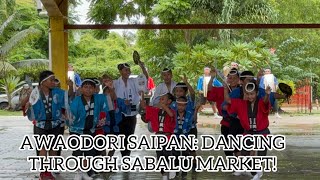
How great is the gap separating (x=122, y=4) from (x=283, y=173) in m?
8.98

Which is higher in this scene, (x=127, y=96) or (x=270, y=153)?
(x=127, y=96)

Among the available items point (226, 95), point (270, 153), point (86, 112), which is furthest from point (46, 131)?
point (270, 153)

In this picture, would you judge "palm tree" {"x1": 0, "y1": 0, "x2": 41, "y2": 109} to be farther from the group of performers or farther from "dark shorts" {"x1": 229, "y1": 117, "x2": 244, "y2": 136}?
"dark shorts" {"x1": 229, "y1": 117, "x2": 244, "y2": 136}

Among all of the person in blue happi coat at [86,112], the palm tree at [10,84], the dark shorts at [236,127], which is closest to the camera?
the person in blue happi coat at [86,112]

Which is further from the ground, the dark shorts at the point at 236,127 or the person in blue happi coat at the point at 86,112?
the person in blue happi coat at the point at 86,112

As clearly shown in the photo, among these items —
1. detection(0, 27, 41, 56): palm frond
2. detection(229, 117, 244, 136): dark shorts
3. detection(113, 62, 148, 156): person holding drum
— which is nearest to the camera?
detection(229, 117, 244, 136): dark shorts

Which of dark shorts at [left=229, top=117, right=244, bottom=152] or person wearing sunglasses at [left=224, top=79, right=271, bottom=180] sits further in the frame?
dark shorts at [left=229, top=117, right=244, bottom=152]

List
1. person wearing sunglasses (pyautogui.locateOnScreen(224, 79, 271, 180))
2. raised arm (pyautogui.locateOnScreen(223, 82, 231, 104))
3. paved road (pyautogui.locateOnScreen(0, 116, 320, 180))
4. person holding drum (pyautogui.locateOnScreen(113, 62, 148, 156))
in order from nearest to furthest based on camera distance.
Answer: person wearing sunglasses (pyautogui.locateOnScreen(224, 79, 271, 180)) → raised arm (pyautogui.locateOnScreen(223, 82, 231, 104)) → paved road (pyautogui.locateOnScreen(0, 116, 320, 180)) → person holding drum (pyautogui.locateOnScreen(113, 62, 148, 156))

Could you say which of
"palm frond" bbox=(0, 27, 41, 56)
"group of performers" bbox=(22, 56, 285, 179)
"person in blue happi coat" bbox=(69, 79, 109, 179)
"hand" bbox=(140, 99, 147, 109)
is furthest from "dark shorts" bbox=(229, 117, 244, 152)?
"palm frond" bbox=(0, 27, 41, 56)

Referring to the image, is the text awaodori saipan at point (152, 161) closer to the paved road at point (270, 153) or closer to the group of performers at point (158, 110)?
the group of performers at point (158, 110)

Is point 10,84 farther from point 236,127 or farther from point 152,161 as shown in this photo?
point 236,127

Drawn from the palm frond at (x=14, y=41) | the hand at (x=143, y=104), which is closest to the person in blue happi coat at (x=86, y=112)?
the hand at (x=143, y=104)

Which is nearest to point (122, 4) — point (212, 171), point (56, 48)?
point (56, 48)

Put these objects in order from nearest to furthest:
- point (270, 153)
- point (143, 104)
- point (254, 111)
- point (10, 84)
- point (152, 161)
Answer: point (254, 111) < point (143, 104) < point (152, 161) < point (270, 153) < point (10, 84)
